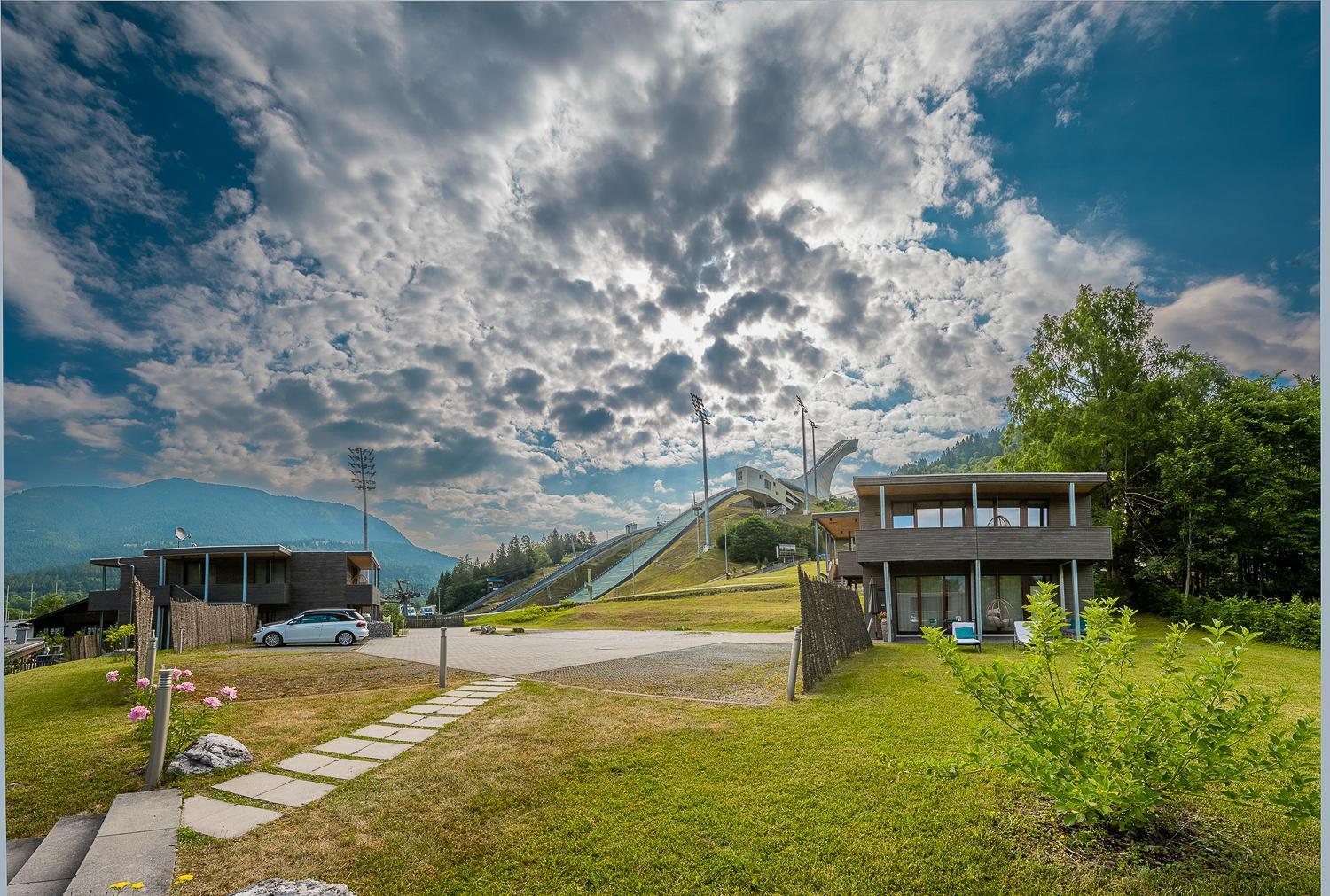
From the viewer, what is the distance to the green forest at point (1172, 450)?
2173cm

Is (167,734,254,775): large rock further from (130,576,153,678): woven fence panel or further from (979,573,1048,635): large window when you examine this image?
(979,573,1048,635): large window

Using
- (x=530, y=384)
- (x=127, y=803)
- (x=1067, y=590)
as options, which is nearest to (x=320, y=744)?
(x=127, y=803)

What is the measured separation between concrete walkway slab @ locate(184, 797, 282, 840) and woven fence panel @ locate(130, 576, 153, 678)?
13.9 ft

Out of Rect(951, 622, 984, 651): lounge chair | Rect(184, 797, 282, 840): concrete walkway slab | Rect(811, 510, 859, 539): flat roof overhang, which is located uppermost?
Rect(811, 510, 859, 539): flat roof overhang

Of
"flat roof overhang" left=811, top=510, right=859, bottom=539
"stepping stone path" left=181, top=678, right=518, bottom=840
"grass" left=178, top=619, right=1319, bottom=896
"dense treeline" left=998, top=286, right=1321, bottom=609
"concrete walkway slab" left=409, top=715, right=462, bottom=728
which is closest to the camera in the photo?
"grass" left=178, top=619, right=1319, bottom=896

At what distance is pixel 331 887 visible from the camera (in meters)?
3.28

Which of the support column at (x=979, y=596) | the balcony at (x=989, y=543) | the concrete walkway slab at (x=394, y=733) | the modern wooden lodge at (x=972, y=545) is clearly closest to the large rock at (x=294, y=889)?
the concrete walkway slab at (x=394, y=733)

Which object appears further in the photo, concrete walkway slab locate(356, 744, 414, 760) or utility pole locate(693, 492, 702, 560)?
utility pole locate(693, 492, 702, 560)

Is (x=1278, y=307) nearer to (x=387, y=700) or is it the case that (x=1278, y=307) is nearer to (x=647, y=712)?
(x=647, y=712)

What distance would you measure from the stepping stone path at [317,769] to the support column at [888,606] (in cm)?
1436

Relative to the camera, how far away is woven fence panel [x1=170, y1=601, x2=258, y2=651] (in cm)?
1611

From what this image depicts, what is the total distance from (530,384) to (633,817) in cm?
2728

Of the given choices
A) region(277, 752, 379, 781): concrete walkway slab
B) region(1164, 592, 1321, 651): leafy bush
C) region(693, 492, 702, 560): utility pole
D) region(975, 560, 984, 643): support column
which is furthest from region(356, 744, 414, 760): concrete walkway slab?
region(693, 492, 702, 560): utility pole

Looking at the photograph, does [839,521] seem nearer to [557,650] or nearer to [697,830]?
[557,650]
